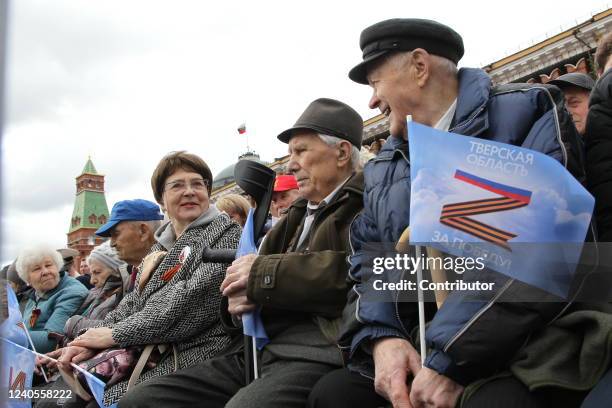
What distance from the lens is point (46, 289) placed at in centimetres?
562

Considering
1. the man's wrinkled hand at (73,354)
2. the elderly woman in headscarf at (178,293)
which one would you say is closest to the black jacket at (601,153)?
the elderly woman in headscarf at (178,293)

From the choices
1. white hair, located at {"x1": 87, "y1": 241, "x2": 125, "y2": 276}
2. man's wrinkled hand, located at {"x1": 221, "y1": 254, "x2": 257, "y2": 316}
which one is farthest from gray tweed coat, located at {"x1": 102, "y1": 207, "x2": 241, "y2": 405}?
white hair, located at {"x1": 87, "y1": 241, "x2": 125, "y2": 276}

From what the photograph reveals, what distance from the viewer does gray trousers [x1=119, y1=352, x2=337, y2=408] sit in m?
2.58

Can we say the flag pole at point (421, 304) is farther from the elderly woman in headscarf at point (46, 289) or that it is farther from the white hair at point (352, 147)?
the elderly woman in headscarf at point (46, 289)

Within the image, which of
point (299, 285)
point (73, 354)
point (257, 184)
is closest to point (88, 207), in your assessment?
point (73, 354)

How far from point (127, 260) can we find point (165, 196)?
1040 mm

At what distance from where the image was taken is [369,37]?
8.43 ft

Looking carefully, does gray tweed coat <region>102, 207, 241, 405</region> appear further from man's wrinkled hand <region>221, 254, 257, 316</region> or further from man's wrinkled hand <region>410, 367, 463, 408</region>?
man's wrinkled hand <region>410, 367, 463, 408</region>

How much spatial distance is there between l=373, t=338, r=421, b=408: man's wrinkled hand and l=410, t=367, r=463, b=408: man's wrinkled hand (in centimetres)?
11

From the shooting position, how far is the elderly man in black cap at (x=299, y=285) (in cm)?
271

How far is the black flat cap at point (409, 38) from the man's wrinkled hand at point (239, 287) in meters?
1.08

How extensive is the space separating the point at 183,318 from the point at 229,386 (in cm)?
47

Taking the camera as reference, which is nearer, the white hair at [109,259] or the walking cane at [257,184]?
the walking cane at [257,184]

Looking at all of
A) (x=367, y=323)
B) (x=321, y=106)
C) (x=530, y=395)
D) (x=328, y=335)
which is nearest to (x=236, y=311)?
(x=328, y=335)
